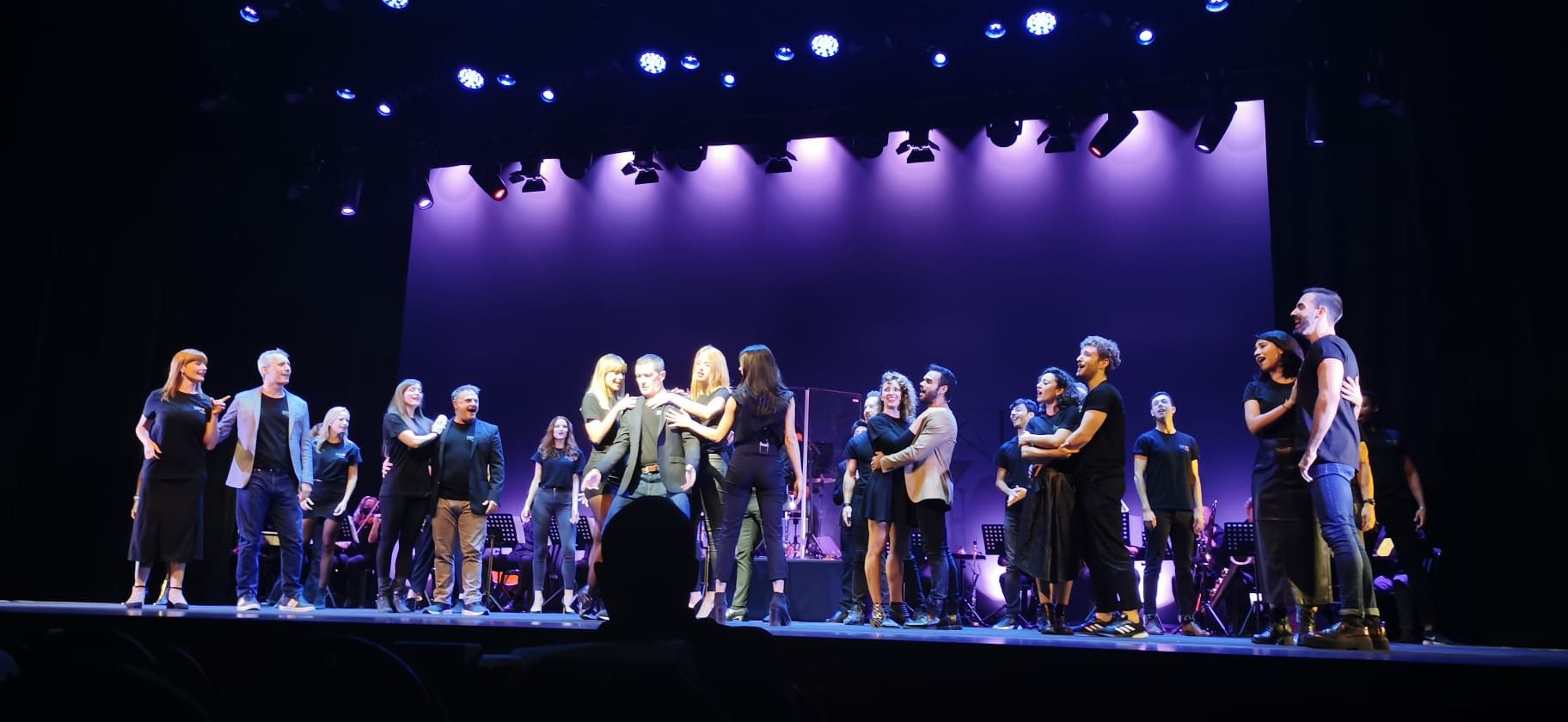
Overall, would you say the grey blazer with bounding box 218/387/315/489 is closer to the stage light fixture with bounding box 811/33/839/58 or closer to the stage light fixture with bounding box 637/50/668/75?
the stage light fixture with bounding box 637/50/668/75

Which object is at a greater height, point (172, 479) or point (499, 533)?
point (172, 479)

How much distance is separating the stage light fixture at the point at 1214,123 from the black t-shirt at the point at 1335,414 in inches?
205

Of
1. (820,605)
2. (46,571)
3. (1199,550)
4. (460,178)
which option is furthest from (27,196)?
(1199,550)

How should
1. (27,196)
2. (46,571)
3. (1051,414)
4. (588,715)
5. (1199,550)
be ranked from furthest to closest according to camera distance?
(1199,550) → (46,571) → (27,196) → (1051,414) → (588,715)

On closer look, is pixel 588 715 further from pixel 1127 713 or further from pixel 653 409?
pixel 653 409

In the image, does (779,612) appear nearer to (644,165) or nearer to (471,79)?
(471,79)

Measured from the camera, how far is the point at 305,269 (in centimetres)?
1225

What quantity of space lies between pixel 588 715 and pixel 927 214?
39.0 feet

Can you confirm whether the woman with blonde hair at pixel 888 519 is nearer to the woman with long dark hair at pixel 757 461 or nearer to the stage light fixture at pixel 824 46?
the woman with long dark hair at pixel 757 461

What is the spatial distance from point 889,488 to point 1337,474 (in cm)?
303

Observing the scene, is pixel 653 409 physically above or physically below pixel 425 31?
below

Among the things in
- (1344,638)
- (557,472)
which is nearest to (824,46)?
(557,472)

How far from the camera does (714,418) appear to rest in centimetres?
714

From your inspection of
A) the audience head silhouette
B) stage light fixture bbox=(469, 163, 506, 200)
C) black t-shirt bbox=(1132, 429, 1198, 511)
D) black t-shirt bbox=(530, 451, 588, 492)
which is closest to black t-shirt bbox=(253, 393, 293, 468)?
black t-shirt bbox=(530, 451, 588, 492)
